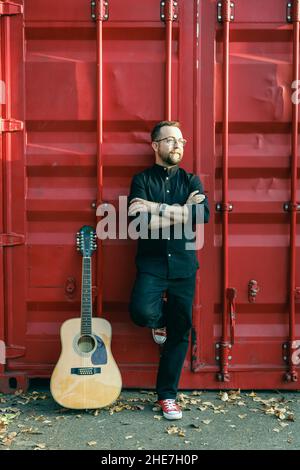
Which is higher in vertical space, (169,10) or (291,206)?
(169,10)

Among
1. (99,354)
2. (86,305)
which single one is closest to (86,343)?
(99,354)

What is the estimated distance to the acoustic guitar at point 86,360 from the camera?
13.8 feet

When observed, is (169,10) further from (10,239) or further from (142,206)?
(10,239)

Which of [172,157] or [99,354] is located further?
[99,354]

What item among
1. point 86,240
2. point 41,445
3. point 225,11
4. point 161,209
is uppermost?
point 225,11

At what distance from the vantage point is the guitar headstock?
4441mm

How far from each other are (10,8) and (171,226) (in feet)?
6.07

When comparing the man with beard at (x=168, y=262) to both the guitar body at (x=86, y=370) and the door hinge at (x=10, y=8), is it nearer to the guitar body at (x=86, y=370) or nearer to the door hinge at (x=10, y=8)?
the guitar body at (x=86, y=370)

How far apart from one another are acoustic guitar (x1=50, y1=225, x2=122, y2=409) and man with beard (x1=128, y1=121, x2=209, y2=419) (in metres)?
0.29

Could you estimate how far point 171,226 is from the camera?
13.9 feet

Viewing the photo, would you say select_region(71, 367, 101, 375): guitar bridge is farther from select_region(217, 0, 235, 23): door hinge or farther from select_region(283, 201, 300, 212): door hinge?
select_region(217, 0, 235, 23): door hinge

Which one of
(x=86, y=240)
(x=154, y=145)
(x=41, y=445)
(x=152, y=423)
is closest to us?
(x=41, y=445)

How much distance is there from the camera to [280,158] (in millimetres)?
4480

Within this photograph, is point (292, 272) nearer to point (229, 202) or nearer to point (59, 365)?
point (229, 202)
